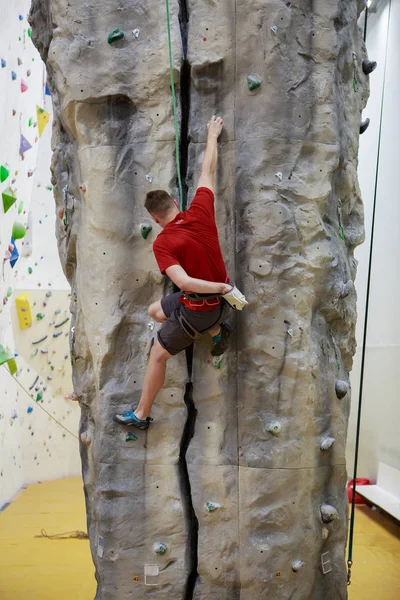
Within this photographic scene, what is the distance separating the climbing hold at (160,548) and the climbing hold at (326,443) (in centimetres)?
85

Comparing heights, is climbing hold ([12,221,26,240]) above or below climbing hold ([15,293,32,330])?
above

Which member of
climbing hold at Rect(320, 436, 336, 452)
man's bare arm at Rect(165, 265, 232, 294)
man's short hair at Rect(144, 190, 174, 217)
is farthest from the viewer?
climbing hold at Rect(320, 436, 336, 452)

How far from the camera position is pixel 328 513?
3.13 m

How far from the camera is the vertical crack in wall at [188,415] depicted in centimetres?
313

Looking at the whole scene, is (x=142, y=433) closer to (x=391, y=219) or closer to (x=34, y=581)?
(x=34, y=581)

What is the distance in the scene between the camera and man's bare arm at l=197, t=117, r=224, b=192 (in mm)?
2891

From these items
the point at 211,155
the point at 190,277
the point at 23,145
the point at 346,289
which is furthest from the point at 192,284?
the point at 23,145

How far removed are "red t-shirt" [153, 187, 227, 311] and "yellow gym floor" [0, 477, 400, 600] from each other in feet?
7.14

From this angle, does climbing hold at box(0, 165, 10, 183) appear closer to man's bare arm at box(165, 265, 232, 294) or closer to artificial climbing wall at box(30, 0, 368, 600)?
artificial climbing wall at box(30, 0, 368, 600)

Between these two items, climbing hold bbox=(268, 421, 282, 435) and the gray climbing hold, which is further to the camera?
the gray climbing hold

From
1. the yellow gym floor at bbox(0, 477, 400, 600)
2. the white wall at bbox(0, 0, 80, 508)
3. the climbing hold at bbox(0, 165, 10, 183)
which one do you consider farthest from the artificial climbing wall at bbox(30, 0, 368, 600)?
the white wall at bbox(0, 0, 80, 508)

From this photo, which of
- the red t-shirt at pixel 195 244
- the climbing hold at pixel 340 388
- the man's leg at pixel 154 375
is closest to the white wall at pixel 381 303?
the climbing hold at pixel 340 388

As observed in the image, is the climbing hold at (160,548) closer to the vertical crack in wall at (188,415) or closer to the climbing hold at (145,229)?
the vertical crack in wall at (188,415)

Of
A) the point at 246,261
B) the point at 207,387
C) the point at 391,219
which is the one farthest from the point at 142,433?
the point at 391,219
